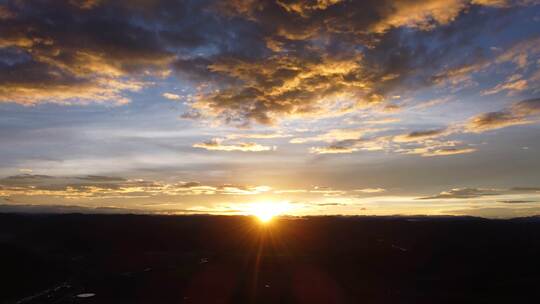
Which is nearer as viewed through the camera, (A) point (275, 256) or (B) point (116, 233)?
(A) point (275, 256)

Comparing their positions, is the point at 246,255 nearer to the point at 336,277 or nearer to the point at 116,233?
the point at 336,277

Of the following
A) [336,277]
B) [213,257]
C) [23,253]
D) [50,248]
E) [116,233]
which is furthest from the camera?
[116,233]

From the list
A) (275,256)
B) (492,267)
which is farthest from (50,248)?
(492,267)

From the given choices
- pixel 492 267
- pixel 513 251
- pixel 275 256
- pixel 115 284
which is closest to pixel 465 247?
pixel 513 251

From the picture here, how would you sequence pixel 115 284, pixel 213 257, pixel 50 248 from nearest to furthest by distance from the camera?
pixel 115 284 < pixel 213 257 < pixel 50 248

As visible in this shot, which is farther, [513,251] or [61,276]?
[513,251]

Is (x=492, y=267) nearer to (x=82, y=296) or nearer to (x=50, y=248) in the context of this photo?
(x=82, y=296)

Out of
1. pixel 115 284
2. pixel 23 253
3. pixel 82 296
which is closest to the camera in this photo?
pixel 82 296

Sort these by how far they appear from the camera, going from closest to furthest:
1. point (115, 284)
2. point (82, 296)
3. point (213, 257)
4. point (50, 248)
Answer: point (82, 296)
point (115, 284)
point (213, 257)
point (50, 248)

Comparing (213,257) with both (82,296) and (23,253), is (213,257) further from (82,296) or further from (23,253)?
(82,296)
